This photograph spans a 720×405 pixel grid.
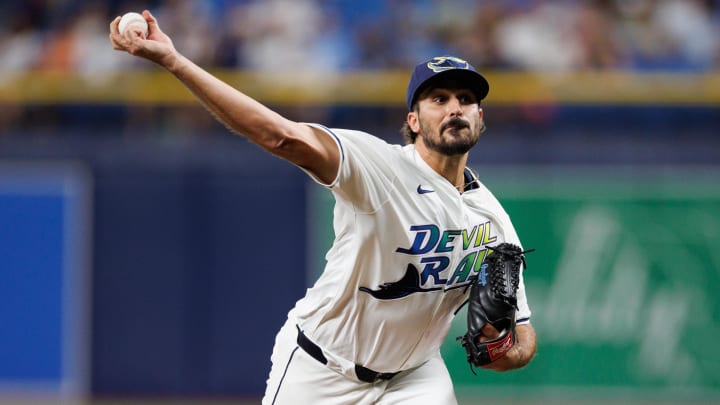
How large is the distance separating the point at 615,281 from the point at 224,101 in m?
7.08

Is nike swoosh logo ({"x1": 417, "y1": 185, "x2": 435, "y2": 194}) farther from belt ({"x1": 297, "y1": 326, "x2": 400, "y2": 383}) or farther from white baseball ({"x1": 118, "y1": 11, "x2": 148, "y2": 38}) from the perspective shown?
white baseball ({"x1": 118, "y1": 11, "x2": 148, "y2": 38})

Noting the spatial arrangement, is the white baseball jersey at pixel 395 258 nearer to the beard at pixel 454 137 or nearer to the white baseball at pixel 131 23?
the beard at pixel 454 137

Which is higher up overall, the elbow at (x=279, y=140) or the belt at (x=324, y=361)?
the elbow at (x=279, y=140)

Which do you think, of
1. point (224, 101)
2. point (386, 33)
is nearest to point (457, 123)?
point (224, 101)

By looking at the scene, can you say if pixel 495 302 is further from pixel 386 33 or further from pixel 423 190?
pixel 386 33

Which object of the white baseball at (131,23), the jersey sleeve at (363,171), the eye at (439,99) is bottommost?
the jersey sleeve at (363,171)

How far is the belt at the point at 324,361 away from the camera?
16.1 ft

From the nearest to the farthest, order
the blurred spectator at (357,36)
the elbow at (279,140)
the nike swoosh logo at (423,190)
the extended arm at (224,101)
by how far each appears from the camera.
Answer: the extended arm at (224,101) → the elbow at (279,140) → the nike swoosh logo at (423,190) → the blurred spectator at (357,36)

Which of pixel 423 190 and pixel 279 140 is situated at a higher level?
pixel 279 140

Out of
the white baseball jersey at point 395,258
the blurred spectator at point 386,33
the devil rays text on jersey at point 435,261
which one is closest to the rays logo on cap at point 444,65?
the white baseball jersey at point 395,258

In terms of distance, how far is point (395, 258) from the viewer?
15.3 feet

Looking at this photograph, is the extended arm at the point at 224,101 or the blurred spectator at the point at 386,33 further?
the blurred spectator at the point at 386,33

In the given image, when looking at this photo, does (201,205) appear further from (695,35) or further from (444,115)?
(444,115)

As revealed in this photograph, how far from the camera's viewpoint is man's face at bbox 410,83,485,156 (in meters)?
4.66
